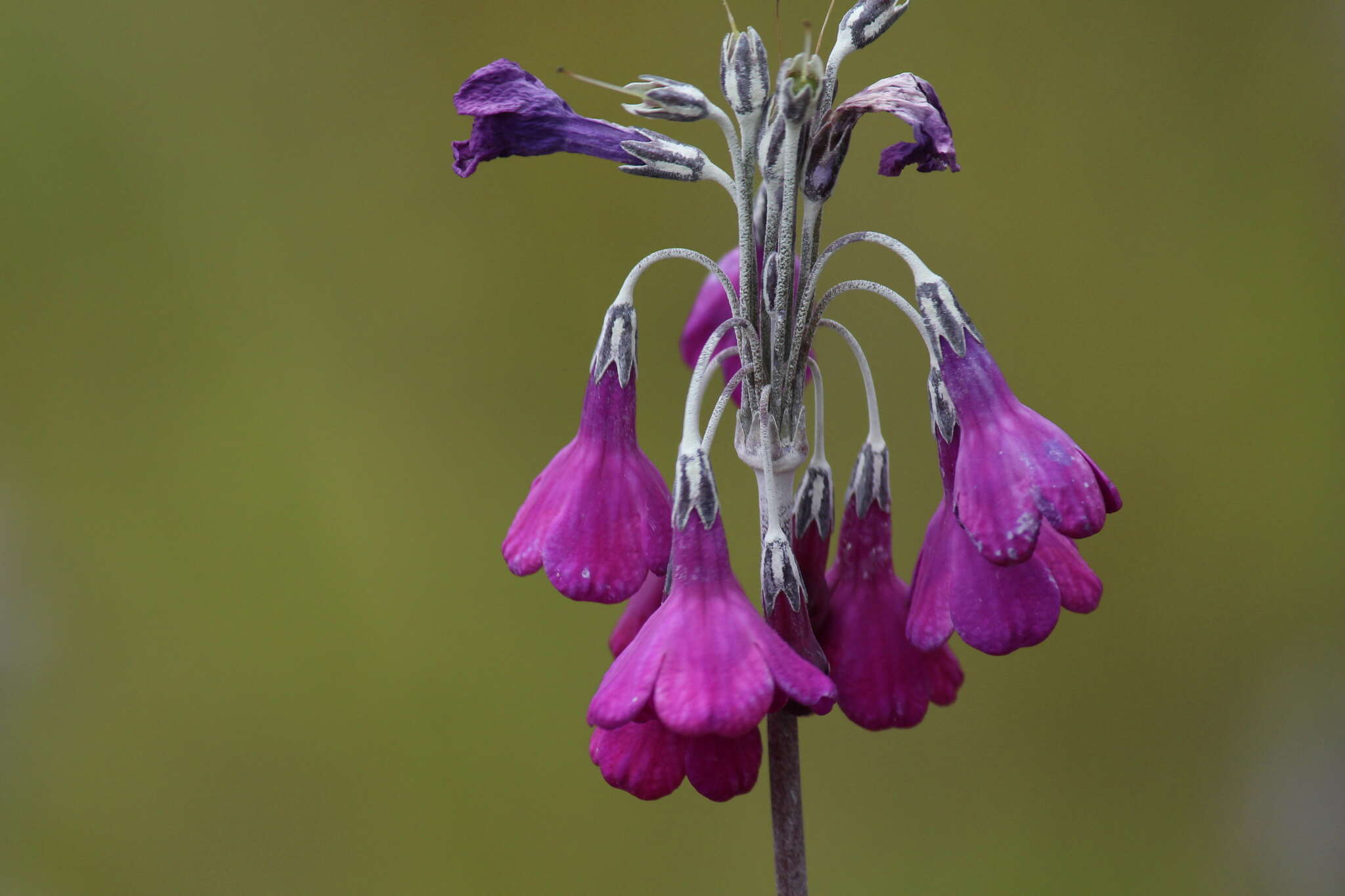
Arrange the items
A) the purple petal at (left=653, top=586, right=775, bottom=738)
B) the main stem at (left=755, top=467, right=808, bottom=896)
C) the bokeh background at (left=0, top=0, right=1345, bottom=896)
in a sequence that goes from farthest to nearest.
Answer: the bokeh background at (left=0, top=0, right=1345, bottom=896), the main stem at (left=755, top=467, right=808, bottom=896), the purple petal at (left=653, top=586, right=775, bottom=738)

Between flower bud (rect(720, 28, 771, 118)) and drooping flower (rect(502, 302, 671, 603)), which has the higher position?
flower bud (rect(720, 28, 771, 118))

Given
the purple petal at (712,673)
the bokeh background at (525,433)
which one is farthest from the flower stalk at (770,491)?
the bokeh background at (525,433)

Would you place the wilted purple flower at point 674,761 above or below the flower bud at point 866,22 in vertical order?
below

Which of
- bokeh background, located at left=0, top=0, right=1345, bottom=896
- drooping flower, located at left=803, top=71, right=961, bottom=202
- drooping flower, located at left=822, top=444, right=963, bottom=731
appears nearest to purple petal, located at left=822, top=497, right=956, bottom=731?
drooping flower, located at left=822, top=444, right=963, bottom=731

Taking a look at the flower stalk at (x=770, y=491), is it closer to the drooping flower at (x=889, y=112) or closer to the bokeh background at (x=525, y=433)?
the drooping flower at (x=889, y=112)

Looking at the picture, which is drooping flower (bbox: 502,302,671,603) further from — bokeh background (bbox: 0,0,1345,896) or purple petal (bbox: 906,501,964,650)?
bokeh background (bbox: 0,0,1345,896)

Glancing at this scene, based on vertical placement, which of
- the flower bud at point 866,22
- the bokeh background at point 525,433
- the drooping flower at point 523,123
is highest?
the flower bud at point 866,22
